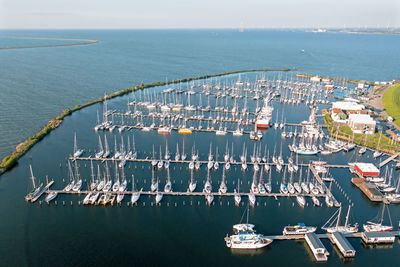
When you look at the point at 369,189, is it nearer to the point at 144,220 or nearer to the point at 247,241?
the point at 247,241

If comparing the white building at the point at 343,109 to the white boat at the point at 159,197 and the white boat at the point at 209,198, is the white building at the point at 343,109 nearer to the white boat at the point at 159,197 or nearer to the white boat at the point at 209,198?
the white boat at the point at 209,198

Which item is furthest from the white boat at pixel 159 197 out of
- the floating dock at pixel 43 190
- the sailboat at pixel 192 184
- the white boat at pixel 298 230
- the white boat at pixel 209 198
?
the white boat at pixel 298 230

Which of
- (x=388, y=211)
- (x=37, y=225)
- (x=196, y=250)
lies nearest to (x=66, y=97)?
(x=37, y=225)

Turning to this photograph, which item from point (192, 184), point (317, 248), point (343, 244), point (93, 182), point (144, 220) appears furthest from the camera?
point (93, 182)

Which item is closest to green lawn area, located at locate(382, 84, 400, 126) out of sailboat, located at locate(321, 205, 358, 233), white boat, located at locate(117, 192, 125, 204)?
sailboat, located at locate(321, 205, 358, 233)

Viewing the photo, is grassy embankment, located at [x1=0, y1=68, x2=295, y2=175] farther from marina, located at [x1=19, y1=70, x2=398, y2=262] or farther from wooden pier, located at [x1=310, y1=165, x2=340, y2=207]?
wooden pier, located at [x1=310, y1=165, x2=340, y2=207]

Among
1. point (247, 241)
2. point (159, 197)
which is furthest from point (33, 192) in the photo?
point (247, 241)
